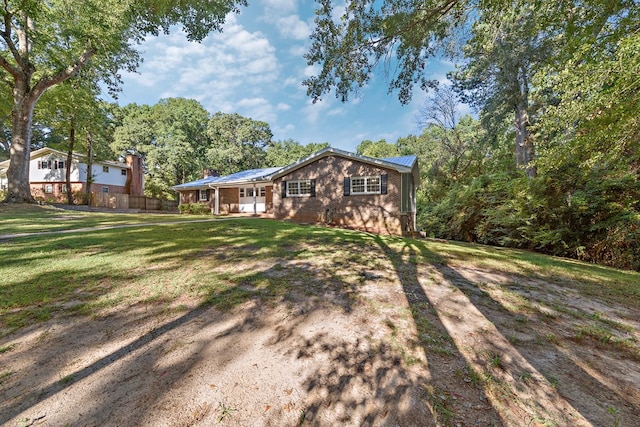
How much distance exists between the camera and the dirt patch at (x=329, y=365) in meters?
1.85

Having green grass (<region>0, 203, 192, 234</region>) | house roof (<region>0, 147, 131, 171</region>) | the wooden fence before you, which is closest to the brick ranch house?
green grass (<region>0, 203, 192, 234</region>)

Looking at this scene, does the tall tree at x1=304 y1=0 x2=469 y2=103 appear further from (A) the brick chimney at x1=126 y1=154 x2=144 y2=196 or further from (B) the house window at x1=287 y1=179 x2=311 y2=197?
(A) the brick chimney at x1=126 y1=154 x2=144 y2=196

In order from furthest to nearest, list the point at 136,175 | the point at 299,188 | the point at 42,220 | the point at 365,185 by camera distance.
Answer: the point at 136,175
the point at 299,188
the point at 365,185
the point at 42,220

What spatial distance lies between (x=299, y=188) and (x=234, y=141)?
25.5 metres

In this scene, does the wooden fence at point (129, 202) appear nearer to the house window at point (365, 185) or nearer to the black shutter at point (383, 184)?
the house window at point (365, 185)

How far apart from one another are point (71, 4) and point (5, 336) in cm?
1679

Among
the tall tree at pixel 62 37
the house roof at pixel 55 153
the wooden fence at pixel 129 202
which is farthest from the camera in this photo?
the house roof at pixel 55 153

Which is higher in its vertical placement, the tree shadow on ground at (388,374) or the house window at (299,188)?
the house window at (299,188)

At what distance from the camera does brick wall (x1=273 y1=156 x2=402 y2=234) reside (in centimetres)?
1250

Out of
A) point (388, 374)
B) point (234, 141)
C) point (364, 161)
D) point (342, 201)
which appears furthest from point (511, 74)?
point (234, 141)

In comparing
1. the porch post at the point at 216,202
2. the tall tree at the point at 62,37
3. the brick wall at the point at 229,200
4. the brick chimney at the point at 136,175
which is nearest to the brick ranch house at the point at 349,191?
the brick wall at the point at 229,200

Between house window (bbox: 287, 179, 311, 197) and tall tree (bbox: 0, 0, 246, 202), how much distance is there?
8979 mm

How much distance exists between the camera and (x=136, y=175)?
28000mm

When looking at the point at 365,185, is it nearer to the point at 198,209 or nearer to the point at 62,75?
the point at 198,209
